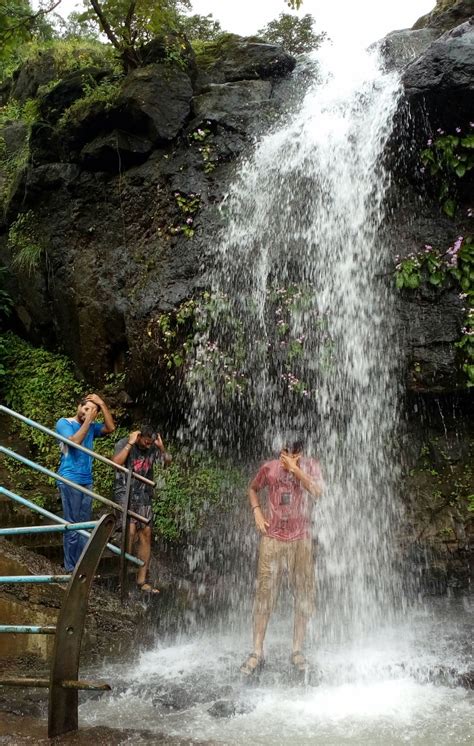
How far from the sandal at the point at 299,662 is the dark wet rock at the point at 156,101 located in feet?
25.3

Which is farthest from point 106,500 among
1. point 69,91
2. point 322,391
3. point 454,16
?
point 454,16

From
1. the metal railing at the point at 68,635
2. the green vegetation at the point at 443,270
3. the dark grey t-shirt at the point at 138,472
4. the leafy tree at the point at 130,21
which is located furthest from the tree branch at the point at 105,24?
the metal railing at the point at 68,635

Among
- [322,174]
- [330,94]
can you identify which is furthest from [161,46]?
[322,174]

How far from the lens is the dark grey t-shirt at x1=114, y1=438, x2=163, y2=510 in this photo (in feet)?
23.1

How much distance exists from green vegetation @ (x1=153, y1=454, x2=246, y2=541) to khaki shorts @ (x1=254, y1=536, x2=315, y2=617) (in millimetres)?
3092

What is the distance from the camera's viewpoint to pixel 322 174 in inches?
366

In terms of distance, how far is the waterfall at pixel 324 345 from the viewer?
7754mm

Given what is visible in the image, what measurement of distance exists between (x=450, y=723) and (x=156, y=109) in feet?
29.3

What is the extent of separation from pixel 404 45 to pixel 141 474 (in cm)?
944

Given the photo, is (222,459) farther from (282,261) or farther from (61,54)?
(61,54)

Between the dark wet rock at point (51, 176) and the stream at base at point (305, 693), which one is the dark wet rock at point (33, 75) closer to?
the dark wet rock at point (51, 176)

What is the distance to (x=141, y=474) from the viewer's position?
7.02 metres

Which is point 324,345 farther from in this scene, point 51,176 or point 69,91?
point 69,91

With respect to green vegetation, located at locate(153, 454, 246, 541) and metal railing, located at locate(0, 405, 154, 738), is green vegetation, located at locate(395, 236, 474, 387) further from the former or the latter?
metal railing, located at locate(0, 405, 154, 738)
